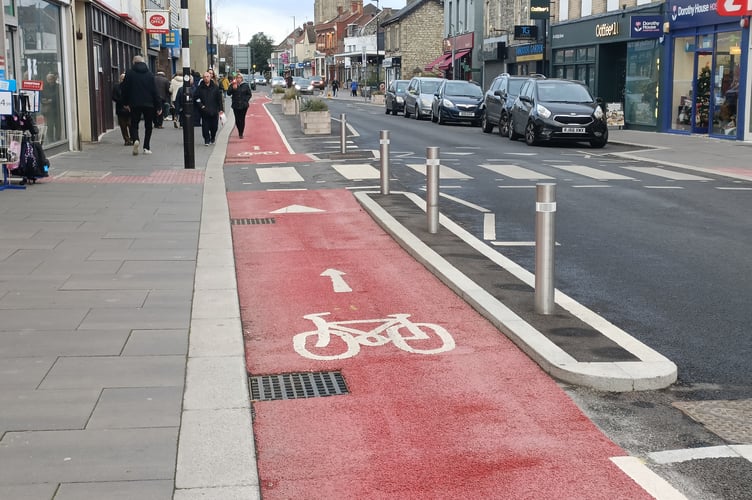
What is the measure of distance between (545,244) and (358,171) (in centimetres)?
1126

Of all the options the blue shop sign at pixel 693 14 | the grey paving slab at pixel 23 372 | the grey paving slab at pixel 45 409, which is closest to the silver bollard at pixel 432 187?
the grey paving slab at pixel 23 372

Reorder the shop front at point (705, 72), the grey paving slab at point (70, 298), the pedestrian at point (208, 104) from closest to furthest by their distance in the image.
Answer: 1. the grey paving slab at point (70, 298)
2. the pedestrian at point (208, 104)
3. the shop front at point (705, 72)

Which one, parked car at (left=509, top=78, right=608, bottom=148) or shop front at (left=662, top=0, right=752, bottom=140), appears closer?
parked car at (left=509, top=78, right=608, bottom=148)

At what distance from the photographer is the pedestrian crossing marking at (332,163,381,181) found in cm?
1672

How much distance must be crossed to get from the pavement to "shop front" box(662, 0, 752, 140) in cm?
1719

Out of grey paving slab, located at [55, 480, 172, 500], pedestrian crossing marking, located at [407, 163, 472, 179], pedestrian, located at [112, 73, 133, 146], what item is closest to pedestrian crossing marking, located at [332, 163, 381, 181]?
pedestrian crossing marking, located at [407, 163, 472, 179]

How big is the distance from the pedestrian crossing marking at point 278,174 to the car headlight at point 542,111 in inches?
330

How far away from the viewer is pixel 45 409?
4664 millimetres

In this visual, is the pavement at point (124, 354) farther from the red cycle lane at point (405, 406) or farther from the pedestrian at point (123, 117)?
the pedestrian at point (123, 117)

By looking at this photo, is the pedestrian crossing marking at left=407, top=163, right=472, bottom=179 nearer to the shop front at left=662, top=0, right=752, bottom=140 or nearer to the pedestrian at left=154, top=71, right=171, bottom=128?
the shop front at left=662, top=0, right=752, bottom=140

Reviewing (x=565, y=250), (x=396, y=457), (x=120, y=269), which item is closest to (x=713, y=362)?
(x=396, y=457)

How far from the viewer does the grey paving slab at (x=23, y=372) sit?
5.05 meters

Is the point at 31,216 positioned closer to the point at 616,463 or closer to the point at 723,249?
the point at 723,249

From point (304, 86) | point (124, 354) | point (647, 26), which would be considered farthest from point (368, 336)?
point (304, 86)
